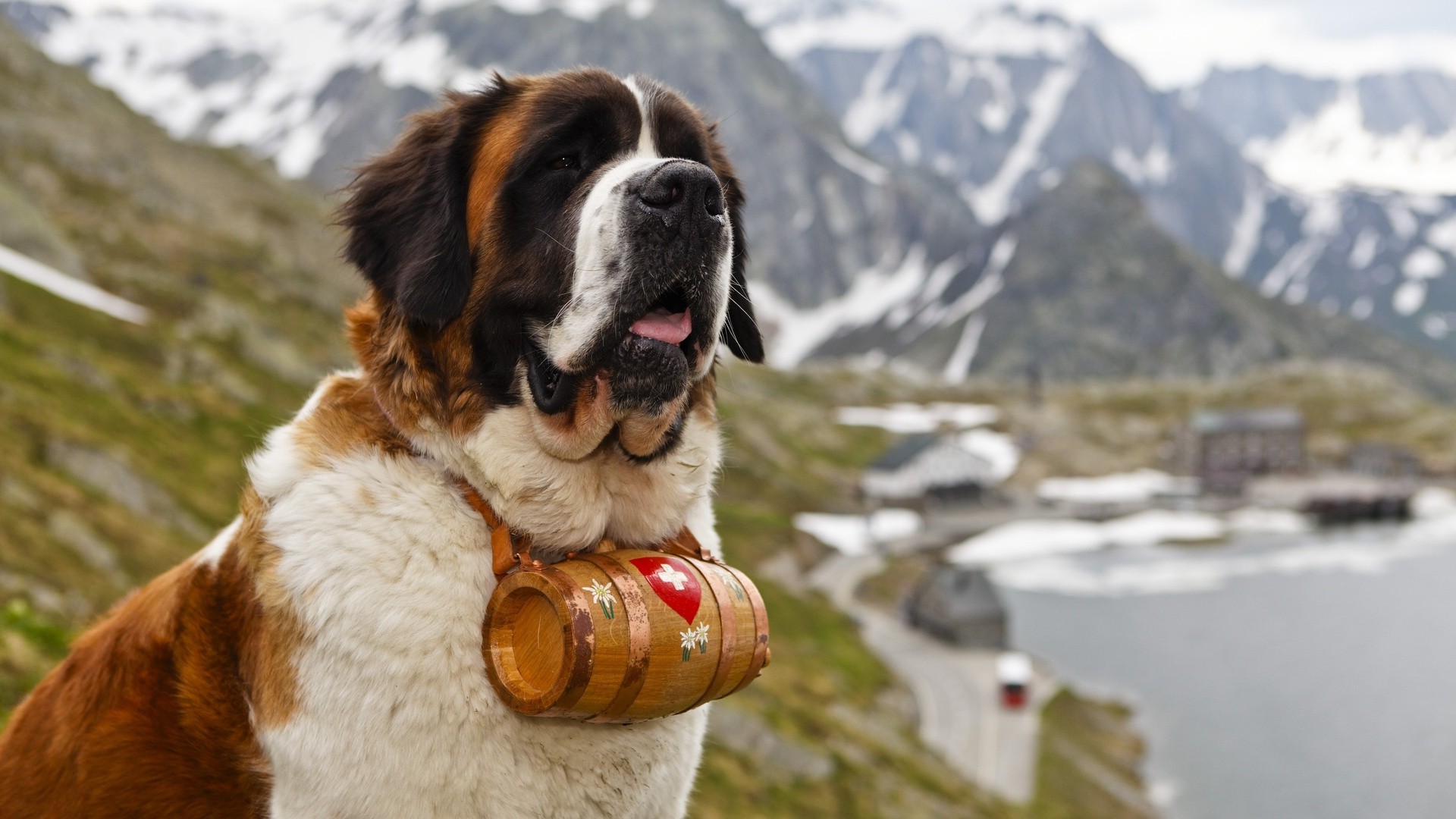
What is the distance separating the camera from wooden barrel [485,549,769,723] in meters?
4.36

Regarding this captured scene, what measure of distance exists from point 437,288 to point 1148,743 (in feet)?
183

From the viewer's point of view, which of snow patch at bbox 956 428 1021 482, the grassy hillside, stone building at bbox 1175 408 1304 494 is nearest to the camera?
the grassy hillside

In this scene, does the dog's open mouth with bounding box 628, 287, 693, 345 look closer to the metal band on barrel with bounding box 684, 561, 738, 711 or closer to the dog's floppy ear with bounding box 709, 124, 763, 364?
the dog's floppy ear with bounding box 709, 124, 763, 364

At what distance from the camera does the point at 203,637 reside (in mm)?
4762

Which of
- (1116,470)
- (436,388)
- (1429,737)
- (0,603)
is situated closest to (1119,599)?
(1429,737)

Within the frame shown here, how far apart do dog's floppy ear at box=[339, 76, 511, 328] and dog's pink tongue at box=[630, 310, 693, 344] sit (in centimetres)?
78

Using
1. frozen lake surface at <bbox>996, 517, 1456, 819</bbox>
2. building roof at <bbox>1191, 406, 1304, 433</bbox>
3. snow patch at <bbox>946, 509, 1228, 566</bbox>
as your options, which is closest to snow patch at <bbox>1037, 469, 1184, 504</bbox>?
snow patch at <bbox>946, 509, 1228, 566</bbox>

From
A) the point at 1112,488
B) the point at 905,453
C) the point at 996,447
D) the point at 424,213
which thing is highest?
the point at 424,213

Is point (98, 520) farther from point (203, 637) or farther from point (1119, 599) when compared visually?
point (1119, 599)

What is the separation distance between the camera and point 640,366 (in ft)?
15.7

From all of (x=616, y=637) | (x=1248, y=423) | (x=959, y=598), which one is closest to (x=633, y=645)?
(x=616, y=637)

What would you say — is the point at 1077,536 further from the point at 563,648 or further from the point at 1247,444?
the point at 563,648

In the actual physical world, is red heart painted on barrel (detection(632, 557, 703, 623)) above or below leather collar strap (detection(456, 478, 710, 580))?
below

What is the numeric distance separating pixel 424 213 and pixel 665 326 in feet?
3.99
